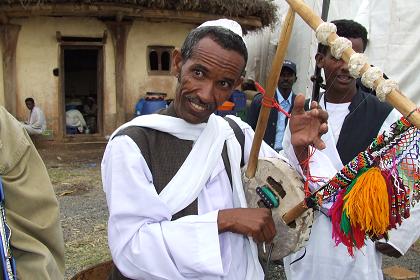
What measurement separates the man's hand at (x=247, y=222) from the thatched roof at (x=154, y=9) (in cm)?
809

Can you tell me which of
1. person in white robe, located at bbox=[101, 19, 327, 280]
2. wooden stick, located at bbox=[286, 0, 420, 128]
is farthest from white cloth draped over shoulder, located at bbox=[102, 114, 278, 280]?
wooden stick, located at bbox=[286, 0, 420, 128]

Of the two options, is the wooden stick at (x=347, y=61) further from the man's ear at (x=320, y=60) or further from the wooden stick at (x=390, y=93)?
the man's ear at (x=320, y=60)

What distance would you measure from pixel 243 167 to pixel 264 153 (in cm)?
13

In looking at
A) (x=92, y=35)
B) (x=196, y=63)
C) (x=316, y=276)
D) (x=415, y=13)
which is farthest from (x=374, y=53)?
(x=196, y=63)

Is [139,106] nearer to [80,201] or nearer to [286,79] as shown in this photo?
[80,201]

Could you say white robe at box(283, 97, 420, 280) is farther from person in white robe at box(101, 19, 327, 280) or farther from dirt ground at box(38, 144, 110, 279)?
dirt ground at box(38, 144, 110, 279)

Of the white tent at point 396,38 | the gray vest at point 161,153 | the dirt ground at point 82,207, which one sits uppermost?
the white tent at point 396,38

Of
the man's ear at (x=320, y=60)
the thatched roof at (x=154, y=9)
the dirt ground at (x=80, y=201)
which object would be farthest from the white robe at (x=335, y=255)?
the thatched roof at (x=154, y=9)

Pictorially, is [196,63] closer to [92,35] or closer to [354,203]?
[354,203]

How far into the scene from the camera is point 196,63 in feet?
5.38

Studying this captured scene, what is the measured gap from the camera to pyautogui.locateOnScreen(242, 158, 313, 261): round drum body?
167cm

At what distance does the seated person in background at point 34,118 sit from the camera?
9.43 meters

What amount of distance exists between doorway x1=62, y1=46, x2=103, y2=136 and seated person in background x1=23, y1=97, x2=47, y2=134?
3.18 feet

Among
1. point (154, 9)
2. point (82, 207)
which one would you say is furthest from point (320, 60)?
point (154, 9)
